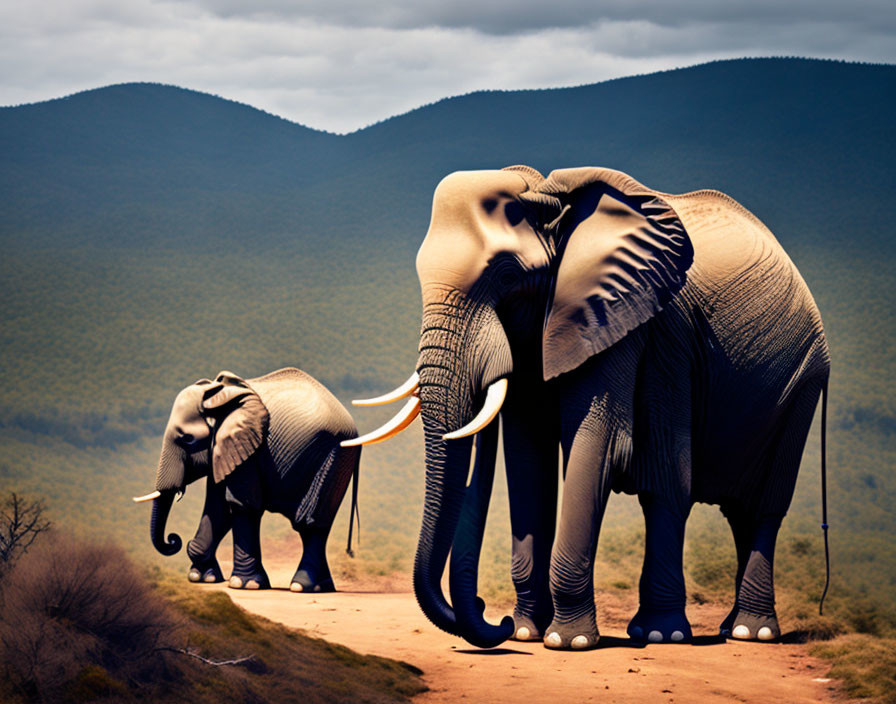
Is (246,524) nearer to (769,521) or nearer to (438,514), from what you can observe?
(438,514)

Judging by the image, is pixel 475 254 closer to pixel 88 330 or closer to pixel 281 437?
pixel 281 437

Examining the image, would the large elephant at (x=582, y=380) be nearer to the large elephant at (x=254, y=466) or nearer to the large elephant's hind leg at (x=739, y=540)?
the large elephant's hind leg at (x=739, y=540)

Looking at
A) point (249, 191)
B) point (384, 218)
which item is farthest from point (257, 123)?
point (384, 218)

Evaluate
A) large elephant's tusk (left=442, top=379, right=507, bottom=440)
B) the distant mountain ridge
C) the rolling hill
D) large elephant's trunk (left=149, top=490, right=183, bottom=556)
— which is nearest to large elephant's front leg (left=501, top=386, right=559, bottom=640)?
large elephant's tusk (left=442, top=379, right=507, bottom=440)

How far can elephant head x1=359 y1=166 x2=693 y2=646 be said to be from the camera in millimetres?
10195

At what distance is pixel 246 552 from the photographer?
53.3ft

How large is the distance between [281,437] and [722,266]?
6.65 meters

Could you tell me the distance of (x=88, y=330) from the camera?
45.1m

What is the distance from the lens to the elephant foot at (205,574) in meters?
16.7

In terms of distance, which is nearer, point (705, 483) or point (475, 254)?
point (475, 254)

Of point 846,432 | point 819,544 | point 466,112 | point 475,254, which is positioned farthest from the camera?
point 466,112

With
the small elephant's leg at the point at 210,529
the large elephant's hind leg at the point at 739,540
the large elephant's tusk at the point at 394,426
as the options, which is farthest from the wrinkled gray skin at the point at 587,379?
the small elephant's leg at the point at 210,529

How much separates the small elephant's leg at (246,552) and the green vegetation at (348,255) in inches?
118

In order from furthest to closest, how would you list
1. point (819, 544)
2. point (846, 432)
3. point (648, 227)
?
point (846, 432) → point (819, 544) → point (648, 227)
